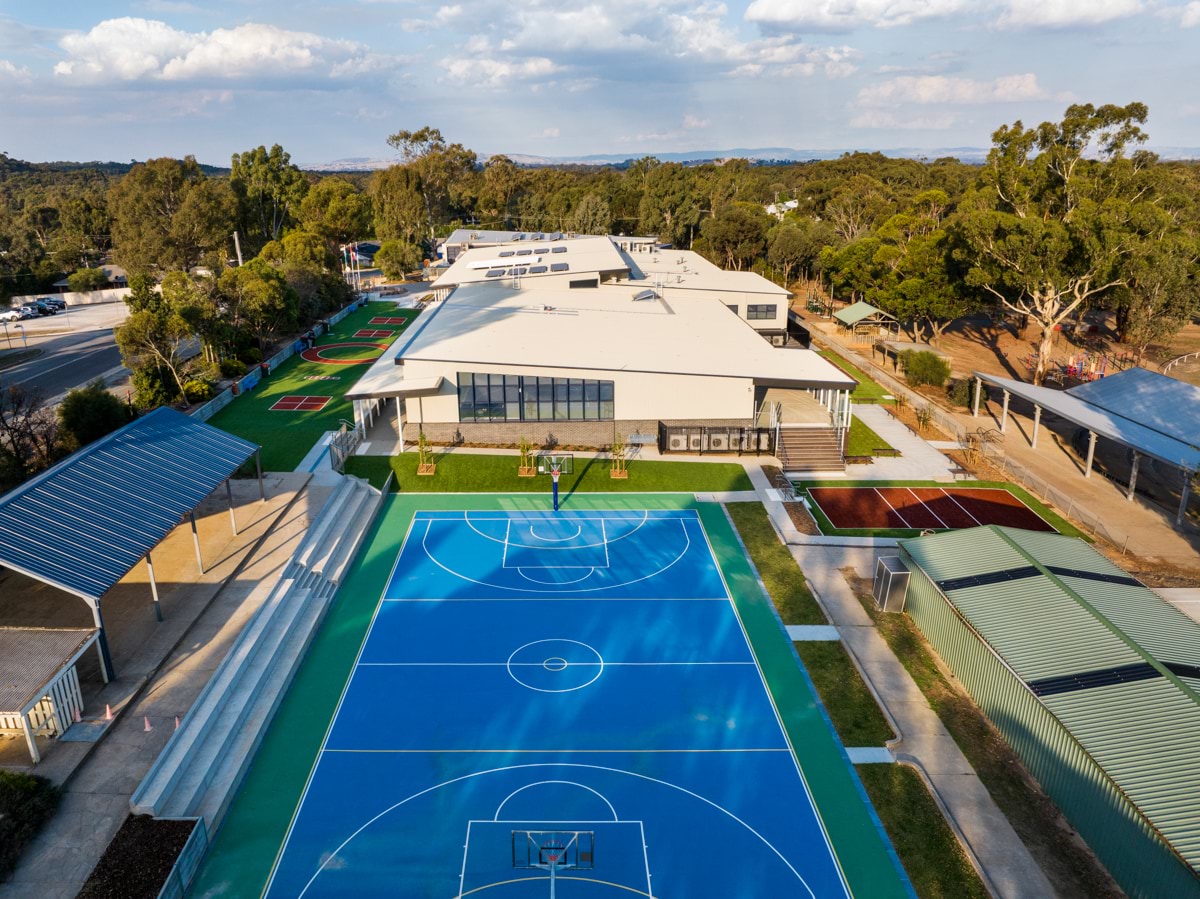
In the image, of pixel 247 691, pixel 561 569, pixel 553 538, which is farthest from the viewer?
pixel 553 538

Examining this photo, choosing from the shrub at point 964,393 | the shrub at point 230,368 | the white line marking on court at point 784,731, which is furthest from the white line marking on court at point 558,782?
the shrub at point 230,368

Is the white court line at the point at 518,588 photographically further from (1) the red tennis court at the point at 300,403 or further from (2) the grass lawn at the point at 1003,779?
(1) the red tennis court at the point at 300,403

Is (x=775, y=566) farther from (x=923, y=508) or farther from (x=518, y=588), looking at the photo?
(x=518, y=588)

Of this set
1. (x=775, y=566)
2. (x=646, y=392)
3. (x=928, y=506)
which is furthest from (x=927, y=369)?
(x=775, y=566)

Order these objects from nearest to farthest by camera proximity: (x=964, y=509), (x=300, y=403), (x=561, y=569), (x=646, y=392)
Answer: (x=561, y=569) → (x=964, y=509) → (x=646, y=392) → (x=300, y=403)

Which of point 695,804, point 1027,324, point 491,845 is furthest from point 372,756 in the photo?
point 1027,324

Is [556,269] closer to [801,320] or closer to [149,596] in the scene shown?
[801,320]

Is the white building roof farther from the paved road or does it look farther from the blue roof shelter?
the paved road
